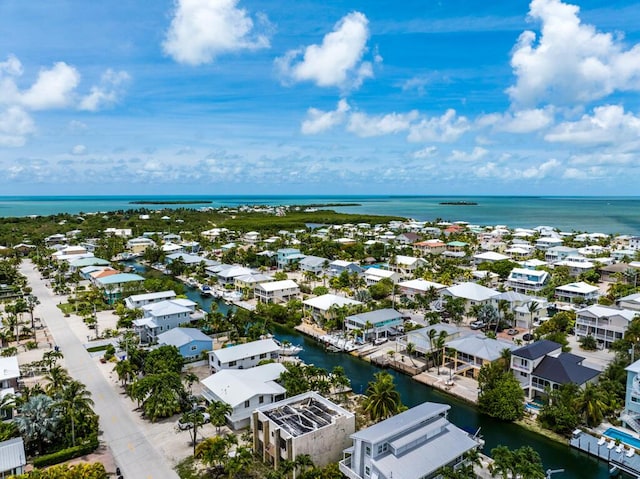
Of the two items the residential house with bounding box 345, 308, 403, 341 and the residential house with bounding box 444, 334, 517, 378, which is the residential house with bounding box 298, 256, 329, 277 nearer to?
the residential house with bounding box 345, 308, 403, 341

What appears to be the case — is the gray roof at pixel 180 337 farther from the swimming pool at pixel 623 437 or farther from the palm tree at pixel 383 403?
the swimming pool at pixel 623 437

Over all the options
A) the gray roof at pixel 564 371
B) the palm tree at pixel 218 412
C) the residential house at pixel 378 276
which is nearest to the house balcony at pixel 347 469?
the palm tree at pixel 218 412

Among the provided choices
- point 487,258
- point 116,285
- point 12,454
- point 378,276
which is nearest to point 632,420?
point 12,454

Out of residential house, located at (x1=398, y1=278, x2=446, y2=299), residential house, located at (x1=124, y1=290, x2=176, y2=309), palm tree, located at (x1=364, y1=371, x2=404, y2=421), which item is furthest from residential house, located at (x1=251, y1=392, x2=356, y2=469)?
residential house, located at (x1=398, y1=278, x2=446, y2=299)

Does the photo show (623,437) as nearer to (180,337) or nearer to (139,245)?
(180,337)

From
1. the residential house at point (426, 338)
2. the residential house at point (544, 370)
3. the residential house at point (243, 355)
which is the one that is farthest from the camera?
the residential house at point (426, 338)

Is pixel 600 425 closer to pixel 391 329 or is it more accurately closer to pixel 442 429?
pixel 442 429
